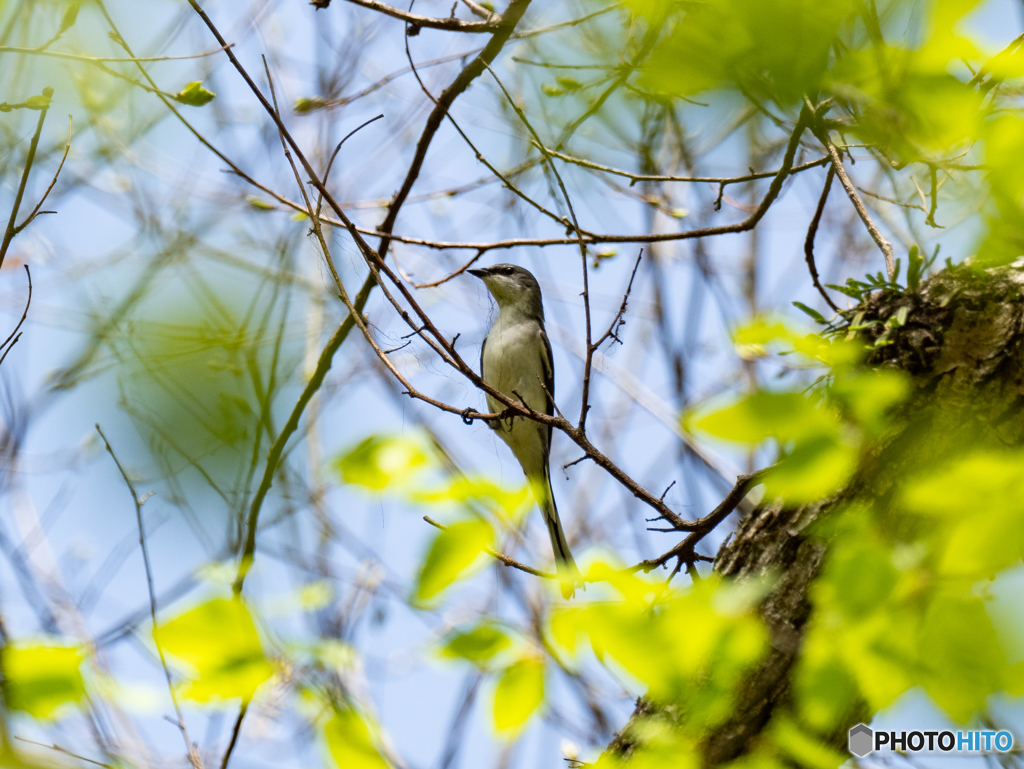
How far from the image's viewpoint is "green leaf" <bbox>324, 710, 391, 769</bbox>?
4.87ft

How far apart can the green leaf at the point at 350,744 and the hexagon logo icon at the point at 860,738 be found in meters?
2.08

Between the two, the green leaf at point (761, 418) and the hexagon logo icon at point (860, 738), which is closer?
the green leaf at point (761, 418)

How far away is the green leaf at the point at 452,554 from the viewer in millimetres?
1463

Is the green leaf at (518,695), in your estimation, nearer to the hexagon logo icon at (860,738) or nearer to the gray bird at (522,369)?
the hexagon logo icon at (860,738)

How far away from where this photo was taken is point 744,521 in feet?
10.8

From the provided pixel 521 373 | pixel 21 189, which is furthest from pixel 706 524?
pixel 521 373

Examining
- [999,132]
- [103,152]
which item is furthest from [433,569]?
[103,152]

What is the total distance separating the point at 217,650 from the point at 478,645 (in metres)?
0.47

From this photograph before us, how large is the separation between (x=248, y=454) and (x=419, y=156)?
1.51 metres

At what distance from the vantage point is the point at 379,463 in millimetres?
1773

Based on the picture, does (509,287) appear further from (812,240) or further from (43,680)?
(43,680)

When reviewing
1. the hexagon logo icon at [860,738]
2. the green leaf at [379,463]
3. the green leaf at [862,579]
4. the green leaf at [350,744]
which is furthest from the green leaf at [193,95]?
the hexagon logo icon at [860,738]

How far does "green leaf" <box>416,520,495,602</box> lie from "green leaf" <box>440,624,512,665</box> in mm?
125

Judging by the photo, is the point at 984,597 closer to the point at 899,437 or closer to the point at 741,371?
the point at 899,437
